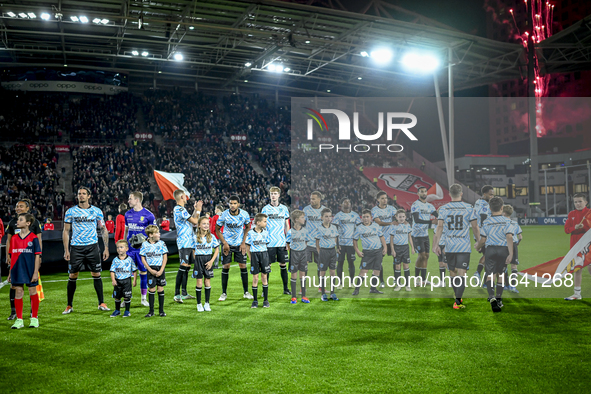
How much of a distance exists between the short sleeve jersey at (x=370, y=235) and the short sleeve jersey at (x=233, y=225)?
2.43m

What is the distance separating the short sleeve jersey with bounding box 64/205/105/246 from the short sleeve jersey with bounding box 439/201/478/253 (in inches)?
256

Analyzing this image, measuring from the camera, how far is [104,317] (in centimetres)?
816

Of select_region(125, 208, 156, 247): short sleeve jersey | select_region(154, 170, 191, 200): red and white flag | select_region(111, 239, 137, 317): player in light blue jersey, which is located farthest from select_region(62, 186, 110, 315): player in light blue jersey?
select_region(154, 170, 191, 200): red and white flag

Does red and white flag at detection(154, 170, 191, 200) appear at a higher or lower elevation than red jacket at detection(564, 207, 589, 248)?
higher

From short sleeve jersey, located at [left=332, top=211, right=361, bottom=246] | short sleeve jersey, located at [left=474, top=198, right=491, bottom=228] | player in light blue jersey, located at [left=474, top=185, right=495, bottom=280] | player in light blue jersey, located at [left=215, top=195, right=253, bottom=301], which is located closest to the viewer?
player in light blue jersey, located at [left=474, top=185, right=495, bottom=280]

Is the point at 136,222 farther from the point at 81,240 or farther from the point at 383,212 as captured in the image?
the point at 383,212

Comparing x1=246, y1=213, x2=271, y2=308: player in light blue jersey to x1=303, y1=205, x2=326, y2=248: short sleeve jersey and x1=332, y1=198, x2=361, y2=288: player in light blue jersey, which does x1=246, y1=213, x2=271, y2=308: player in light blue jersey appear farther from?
x1=332, y1=198, x2=361, y2=288: player in light blue jersey

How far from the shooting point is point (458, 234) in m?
8.46

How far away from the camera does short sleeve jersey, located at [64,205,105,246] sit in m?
8.50

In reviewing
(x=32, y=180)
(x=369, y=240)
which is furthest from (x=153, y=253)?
(x=32, y=180)

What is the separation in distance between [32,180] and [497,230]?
27081mm

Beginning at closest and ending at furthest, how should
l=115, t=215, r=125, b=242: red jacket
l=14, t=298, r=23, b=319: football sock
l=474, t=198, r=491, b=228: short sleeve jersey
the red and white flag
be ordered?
l=14, t=298, r=23, b=319: football sock < l=474, t=198, r=491, b=228: short sleeve jersey < l=115, t=215, r=125, b=242: red jacket < the red and white flag

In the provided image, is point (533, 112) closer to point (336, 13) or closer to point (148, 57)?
point (336, 13)

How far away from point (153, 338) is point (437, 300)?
5.64m
